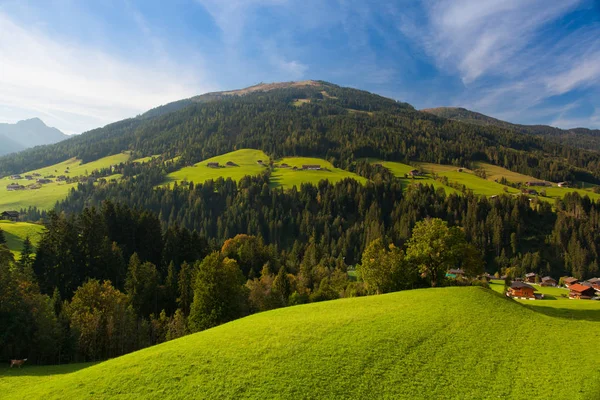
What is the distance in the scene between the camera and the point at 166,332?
42.8 m

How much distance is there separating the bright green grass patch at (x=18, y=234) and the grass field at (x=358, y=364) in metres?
69.5

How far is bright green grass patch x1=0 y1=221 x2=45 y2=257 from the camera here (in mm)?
→ 78062

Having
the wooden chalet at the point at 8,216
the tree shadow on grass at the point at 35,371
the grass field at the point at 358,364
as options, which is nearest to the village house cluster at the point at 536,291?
the grass field at the point at 358,364

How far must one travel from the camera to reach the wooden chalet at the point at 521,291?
79812 mm

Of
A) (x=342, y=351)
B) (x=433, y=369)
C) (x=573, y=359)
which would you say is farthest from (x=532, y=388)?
(x=342, y=351)

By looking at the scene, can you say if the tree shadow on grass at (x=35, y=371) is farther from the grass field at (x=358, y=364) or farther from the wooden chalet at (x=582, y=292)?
the wooden chalet at (x=582, y=292)

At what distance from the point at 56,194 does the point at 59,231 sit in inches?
6927

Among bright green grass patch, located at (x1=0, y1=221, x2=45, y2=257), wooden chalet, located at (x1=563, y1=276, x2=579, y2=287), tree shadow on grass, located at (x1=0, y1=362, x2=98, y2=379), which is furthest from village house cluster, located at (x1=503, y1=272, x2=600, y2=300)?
bright green grass patch, located at (x1=0, y1=221, x2=45, y2=257)

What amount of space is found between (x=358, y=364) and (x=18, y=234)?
103114 millimetres

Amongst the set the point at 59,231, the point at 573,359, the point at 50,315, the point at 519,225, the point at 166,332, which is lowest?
the point at 166,332

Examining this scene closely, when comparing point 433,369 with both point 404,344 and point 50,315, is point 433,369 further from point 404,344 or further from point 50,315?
point 50,315

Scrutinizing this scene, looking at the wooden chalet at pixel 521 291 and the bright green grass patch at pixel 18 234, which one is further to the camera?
the wooden chalet at pixel 521 291

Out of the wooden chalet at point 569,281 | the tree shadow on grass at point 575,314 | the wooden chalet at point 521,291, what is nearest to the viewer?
the tree shadow on grass at point 575,314

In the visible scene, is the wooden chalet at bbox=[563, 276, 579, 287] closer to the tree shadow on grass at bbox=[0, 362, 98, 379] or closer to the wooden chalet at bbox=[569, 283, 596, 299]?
the wooden chalet at bbox=[569, 283, 596, 299]
